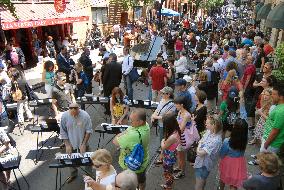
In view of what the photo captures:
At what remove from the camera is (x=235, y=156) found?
17.4 feet

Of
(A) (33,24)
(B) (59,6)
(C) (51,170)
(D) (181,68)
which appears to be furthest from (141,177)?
(B) (59,6)

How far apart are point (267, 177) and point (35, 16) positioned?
656 inches

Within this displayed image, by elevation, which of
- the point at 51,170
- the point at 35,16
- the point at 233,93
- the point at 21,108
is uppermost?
the point at 35,16

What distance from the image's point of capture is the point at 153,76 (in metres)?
10.1

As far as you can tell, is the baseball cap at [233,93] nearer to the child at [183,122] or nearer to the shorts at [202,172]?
the child at [183,122]

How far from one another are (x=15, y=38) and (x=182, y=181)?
15.2 metres

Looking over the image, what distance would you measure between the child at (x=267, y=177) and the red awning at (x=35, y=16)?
1391 centimetres

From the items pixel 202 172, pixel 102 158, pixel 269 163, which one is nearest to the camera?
pixel 269 163

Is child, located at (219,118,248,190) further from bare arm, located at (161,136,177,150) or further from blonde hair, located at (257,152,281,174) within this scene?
blonde hair, located at (257,152,281,174)

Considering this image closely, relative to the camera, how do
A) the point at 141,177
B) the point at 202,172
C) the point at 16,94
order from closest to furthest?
the point at 141,177 → the point at 202,172 → the point at 16,94

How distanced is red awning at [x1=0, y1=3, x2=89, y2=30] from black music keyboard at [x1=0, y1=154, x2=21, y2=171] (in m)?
10.4

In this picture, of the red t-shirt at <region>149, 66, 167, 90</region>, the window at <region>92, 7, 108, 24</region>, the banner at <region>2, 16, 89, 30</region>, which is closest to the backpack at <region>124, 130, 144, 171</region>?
the red t-shirt at <region>149, 66, 167, 90</region>

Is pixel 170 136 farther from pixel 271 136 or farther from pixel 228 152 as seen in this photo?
pixel 271 136

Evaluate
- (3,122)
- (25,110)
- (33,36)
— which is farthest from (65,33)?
(3,122)
